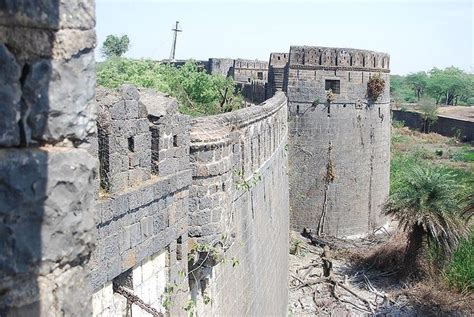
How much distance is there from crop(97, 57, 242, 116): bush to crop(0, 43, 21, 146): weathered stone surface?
8272 mm

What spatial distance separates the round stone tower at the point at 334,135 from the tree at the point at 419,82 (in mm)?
73878

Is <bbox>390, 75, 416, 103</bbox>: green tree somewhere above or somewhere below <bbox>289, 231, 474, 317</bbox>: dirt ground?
above

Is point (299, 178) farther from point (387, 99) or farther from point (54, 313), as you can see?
point (54, 313)

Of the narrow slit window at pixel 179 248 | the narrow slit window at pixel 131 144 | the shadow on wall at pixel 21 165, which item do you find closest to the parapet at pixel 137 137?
the narrow slit window at pixel 131 144

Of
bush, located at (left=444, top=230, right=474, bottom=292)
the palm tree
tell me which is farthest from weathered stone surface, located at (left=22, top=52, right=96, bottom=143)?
bush, located at (left=444, top=230, right=474, bottom=292)

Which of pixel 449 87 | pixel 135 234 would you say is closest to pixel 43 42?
pixel 135 234

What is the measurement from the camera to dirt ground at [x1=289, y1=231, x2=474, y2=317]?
48.6 feet

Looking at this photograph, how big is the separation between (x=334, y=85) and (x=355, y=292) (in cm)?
729

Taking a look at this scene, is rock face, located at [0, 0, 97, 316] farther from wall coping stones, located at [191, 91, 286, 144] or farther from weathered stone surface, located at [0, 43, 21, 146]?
wall coping stones, located at [191, 91, 286, 144]

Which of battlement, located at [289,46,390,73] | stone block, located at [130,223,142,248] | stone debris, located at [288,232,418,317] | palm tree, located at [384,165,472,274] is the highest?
battlement, located at [289,46,390,73]

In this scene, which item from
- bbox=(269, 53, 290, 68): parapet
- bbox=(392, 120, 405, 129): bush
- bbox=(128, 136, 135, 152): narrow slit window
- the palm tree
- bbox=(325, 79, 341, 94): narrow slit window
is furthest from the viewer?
bbox=(392, 120, 405, 129): bush

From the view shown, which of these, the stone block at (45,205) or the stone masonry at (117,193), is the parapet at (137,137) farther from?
the stone block at (45,205)

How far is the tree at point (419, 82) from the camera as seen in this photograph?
93375 millimetres

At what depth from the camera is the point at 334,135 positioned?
68.0ft
